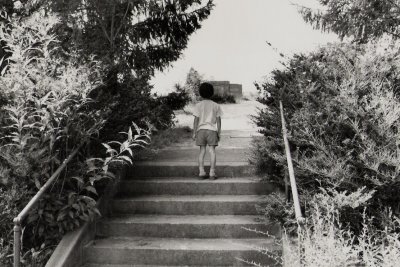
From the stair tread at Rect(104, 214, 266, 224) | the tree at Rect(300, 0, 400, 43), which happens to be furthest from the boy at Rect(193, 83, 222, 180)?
the tree at Rect(300, 0, 400, 43)

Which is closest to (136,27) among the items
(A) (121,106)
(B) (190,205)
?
(A) (121,106)

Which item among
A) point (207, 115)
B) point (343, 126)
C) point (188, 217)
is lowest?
point (188, 217)

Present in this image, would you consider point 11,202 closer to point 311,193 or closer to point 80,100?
point 80,100

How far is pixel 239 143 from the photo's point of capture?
9.02 metres

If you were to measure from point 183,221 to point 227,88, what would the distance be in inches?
524

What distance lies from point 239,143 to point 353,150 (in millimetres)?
3762

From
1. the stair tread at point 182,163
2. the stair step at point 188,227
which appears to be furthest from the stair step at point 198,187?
the stair step at point 188,227

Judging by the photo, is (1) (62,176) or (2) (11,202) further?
(1) (62,176)

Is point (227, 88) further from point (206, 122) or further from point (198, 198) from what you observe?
point (198, 198)

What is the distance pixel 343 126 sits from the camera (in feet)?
18.9

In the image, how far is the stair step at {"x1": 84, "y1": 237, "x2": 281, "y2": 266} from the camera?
539 cm

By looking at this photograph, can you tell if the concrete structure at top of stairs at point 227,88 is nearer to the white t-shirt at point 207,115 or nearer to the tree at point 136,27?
the tree at point 136,27

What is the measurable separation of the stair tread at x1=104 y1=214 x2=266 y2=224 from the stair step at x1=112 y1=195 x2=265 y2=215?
9 centimetres

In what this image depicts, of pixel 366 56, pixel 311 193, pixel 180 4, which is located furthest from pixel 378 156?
pixel 180 4
